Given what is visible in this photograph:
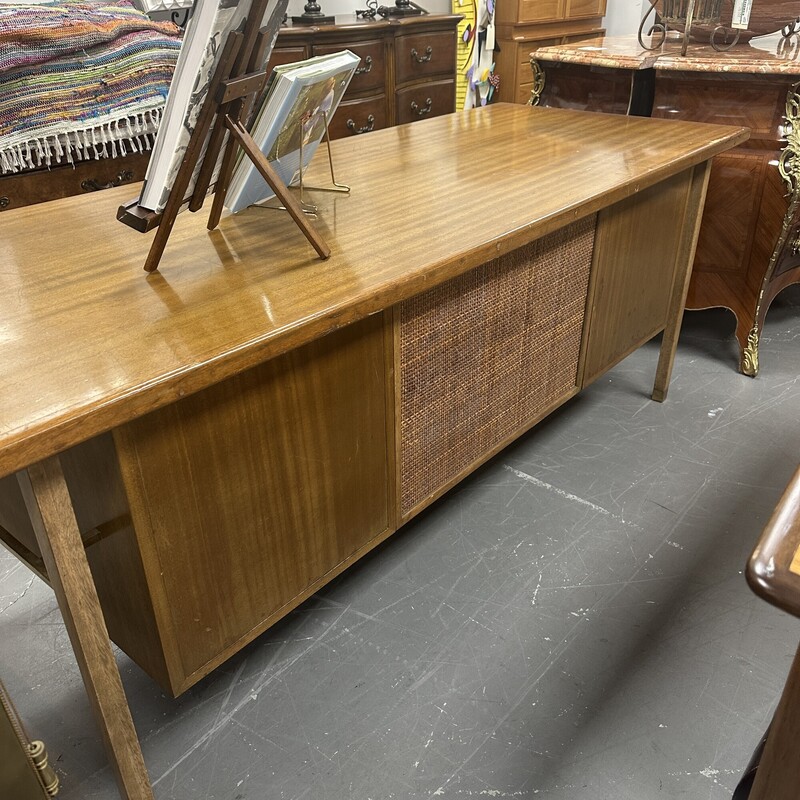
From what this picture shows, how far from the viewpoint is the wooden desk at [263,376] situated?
31.9 inches

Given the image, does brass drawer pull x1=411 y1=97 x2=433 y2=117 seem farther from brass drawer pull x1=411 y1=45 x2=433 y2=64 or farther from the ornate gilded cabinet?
the ornate gilded cabinet

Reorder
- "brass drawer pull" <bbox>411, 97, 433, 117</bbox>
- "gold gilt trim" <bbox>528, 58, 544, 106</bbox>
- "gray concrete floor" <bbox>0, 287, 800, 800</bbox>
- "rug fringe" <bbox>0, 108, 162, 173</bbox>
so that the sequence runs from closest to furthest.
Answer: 1. "gray concrete floor" <bbox>0, 287, 800, 800</bbox>
2. "rug fringe" <bbox>0, 108, 162, 173</bbox>
3. "gold gilt trim" <bbox>528, 58, 544, 106</bbox>
4. "brass drawer pull" <bbox>411, 97, 433, 117</bbox>

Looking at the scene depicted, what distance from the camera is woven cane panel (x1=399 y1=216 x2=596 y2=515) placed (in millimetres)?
1226

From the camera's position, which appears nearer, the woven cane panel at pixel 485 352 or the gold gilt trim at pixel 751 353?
the woven cane panel at pixel 485 352

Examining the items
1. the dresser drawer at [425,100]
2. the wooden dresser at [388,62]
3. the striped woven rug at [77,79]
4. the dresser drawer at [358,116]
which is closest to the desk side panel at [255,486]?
the striped woven rug at [77,79]

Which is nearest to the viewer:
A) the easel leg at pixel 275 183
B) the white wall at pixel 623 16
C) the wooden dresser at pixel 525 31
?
the easel leg at pixel 275 183

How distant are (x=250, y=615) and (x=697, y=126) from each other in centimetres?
164

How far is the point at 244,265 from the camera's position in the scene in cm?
106

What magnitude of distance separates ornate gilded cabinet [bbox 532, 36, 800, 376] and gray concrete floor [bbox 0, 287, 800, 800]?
0.69 m

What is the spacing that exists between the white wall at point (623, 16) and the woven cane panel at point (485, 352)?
409 cm

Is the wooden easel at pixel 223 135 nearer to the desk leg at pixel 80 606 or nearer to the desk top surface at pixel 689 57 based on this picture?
the desk leg at pixel 80 606

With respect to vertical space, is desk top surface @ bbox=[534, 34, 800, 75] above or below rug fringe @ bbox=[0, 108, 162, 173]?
above

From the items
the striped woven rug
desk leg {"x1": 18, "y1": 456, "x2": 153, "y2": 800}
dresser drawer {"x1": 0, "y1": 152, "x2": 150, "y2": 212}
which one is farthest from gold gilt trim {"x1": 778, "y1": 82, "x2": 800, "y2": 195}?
desk leg {"x1": 18, "y1": 456, "x2": 153, "y2": 800}

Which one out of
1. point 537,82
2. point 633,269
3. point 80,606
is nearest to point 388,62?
point 537,82
